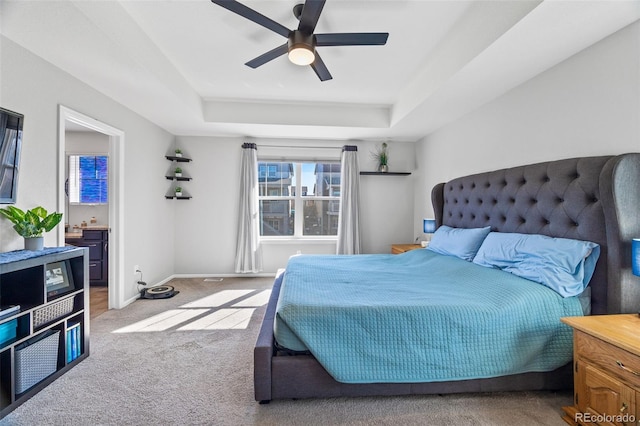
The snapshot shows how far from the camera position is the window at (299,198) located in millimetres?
4859

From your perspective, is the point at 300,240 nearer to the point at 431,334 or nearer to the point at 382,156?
the point at 382,156

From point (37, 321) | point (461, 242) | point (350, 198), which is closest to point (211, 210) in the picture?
point (350, 198)

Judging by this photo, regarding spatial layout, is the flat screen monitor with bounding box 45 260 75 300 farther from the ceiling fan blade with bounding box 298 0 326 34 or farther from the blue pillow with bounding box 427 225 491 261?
the blue pillow with bounding box 427 225 491 261

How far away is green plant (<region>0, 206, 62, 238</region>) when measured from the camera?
73.7 inches

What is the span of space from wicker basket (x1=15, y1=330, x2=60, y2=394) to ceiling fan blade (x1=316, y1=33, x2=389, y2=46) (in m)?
2.76

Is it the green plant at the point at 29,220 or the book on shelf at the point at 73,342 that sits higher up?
the green plant at the point at 29,220

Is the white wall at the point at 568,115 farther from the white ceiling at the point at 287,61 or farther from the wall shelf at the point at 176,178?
the wall shelf at the point at 176,178

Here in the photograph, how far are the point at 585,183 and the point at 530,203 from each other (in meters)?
0.49

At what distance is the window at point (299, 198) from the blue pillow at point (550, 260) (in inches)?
116

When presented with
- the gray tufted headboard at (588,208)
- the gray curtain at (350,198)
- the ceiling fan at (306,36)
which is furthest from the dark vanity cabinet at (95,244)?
the gray tufted headboard at (588,208)

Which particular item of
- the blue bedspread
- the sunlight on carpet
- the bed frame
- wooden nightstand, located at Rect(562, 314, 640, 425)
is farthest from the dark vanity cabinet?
wooden nightstand, located at Rect(562, 314, 640, 425)

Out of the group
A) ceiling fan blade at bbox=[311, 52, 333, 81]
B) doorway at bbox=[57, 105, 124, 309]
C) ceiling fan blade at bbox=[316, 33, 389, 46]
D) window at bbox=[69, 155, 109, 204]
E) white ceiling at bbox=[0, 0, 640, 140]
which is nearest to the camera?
white ceiling at bbox=[0, 0, 640, 140]

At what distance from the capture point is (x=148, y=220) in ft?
12.5

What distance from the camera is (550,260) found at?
74.8 inches
